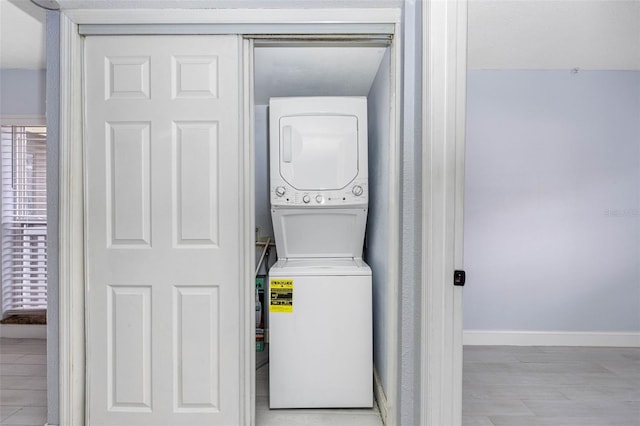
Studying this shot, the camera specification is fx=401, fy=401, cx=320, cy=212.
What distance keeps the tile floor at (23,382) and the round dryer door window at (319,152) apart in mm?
1982

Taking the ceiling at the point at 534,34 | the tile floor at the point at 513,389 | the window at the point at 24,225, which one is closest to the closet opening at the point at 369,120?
the tile floor at the point at 513,389

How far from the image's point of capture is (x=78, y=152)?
1935mm

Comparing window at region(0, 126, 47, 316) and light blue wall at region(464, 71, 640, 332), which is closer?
light blue wall at region(464, 71, 640, 332)

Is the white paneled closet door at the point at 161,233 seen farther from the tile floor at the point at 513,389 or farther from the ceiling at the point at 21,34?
the ceiling at the point at 21,34

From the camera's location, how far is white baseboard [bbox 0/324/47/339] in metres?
3.53

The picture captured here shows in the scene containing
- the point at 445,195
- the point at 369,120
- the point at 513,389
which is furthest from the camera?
the point at 369,120

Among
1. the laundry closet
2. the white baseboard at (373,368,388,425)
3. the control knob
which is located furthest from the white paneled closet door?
the white baseboard at (373,368,388,425)

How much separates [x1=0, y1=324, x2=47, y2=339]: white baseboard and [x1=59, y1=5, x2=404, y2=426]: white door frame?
206 centimetres

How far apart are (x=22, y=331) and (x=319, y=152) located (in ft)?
10.3

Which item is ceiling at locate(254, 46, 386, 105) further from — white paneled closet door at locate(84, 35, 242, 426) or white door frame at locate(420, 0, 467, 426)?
white door frame at locate(420, 0, 467, 426)

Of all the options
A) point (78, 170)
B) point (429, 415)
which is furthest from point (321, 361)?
point (78, 170)

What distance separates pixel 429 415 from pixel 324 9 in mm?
1801

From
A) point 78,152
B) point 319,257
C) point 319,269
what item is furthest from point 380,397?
point 78,152

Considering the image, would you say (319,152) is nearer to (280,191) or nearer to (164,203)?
(280,191)
